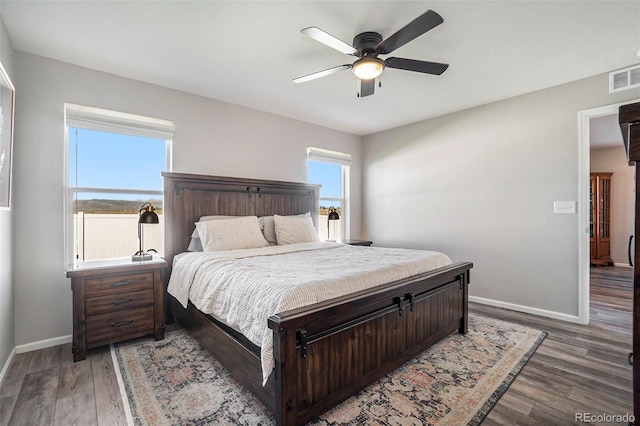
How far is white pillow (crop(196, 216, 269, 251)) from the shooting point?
10.2ft

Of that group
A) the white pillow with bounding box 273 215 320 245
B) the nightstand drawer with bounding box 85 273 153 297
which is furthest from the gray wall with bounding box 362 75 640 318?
the nightstand drawer with bounding box 85 273 153 297

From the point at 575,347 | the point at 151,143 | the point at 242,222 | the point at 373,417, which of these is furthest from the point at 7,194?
the point at 575,347

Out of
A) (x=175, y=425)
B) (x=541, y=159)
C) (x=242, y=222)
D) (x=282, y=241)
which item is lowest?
(x=175, y=425)

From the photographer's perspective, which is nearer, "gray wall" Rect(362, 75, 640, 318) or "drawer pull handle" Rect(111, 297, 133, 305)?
"drawer pull handle" Rect(111, 297, 133, 305)

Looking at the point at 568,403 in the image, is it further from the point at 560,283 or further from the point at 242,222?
the point at 242,222

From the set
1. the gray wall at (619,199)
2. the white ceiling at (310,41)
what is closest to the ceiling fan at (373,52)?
the white ceiling at (310,41)

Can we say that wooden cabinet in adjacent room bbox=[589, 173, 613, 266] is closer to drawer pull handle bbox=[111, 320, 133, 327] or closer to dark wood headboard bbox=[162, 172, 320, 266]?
dark wood headboard bbox=[162, 172, 320, 266]

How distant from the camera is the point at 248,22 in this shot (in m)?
2.20

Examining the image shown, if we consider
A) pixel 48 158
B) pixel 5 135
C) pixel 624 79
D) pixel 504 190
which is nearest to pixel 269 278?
pixel 5 135

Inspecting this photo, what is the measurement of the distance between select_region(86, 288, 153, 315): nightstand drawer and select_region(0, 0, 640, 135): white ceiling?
85.5 inches

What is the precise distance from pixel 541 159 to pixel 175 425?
430 centimetres

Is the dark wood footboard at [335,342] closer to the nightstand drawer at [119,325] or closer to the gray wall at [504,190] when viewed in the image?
the nightstand drawer at [119,325]

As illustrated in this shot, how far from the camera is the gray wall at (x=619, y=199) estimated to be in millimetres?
6191

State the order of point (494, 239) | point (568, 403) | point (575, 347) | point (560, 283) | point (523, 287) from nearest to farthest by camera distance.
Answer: point (568, 403) < point (575, 347) < point (560, 283) < point (523, 287) < point (494, 239)
